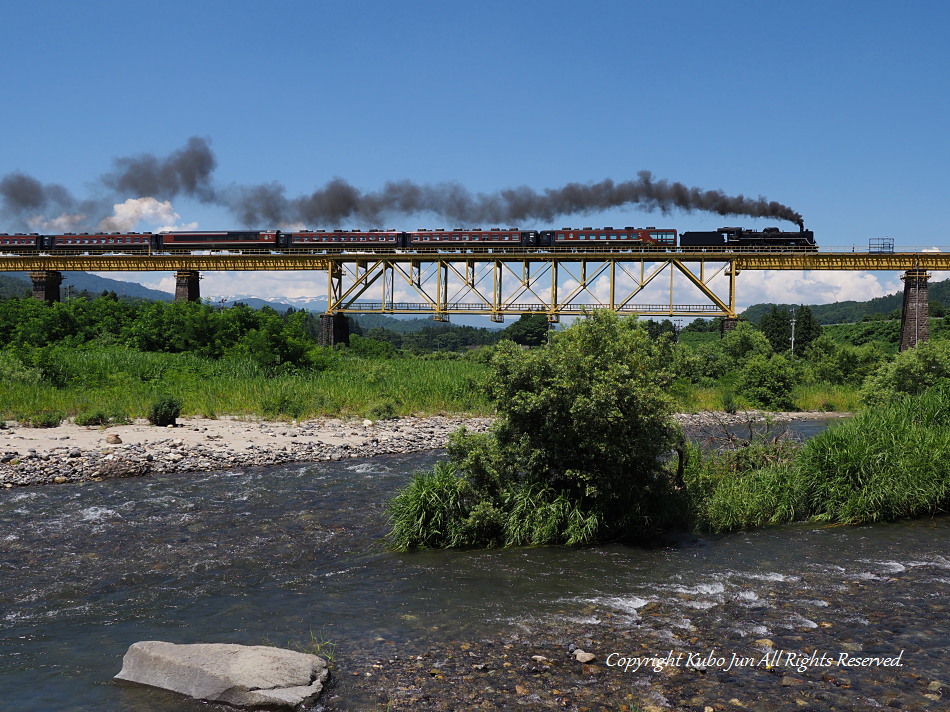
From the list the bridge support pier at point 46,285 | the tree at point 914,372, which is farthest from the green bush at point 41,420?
the bridge support pier at point 46,285

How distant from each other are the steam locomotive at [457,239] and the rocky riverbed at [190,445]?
2363 cm

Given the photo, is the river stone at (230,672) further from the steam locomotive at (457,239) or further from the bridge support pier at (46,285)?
the bridge support pier at (46,285)

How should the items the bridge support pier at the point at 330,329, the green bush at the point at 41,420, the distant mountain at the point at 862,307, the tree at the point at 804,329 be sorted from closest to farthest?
1. the green bush at the point at 41,420
2. the bridge support pier at the point at 330,329
3. the tree at the point at 804,329
4. the distant mountain at the point at 862,307

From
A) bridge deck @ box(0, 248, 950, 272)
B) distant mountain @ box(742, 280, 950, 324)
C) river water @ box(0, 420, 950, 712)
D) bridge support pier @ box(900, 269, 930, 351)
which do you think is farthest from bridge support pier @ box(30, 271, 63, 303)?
distant mountain @ box(742, 280, 950, 324)

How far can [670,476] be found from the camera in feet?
42.6

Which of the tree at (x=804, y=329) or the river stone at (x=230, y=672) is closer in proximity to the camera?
the river stone at (x=230, y=672)

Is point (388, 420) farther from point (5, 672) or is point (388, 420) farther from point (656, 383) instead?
point (5, 672)

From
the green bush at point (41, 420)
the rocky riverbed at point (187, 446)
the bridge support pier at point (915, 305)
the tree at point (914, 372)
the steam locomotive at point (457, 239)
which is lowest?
the rocky riverbed at point (187, 446)

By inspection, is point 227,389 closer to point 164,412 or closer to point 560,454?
point 164,412

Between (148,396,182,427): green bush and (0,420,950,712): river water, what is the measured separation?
8.66 m

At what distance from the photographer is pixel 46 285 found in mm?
51625

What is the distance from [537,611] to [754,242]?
43565mm

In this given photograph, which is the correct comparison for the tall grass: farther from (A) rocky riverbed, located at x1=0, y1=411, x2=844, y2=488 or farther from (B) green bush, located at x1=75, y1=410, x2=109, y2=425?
(A) rocky riverbed, located at x1=0, y1=411, x2=844, y2=488

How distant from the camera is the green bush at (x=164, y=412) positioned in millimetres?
22188
